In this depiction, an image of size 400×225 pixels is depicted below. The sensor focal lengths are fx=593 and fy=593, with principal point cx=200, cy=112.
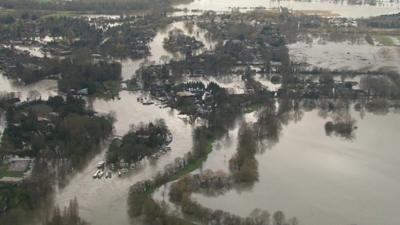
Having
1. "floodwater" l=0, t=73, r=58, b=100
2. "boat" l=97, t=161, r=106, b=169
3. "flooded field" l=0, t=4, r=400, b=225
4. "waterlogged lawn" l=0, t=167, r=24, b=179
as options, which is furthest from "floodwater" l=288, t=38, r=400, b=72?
"waterlogged lawn" l=0, t=167, r=24, b=179

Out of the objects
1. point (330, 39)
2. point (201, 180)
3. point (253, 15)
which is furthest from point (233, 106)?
point (253, 15)

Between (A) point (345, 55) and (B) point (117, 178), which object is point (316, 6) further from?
(B) point (117, 178)

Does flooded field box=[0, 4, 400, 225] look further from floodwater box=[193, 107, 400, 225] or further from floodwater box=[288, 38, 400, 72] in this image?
floodwater box=[288, 38, 400, 72]

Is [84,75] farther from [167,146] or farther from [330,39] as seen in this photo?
[330,39]

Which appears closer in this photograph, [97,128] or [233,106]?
[97,128]

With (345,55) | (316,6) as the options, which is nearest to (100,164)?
(345,55)

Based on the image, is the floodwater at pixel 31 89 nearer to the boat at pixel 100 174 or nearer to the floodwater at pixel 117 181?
the floodwater at pixel 117 181
